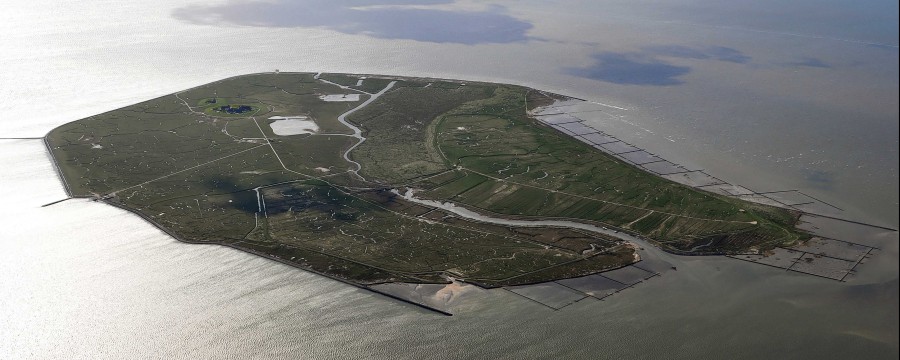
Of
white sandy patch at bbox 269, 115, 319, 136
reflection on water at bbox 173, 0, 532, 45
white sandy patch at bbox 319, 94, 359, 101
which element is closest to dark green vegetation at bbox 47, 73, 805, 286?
white sandy patch at bbox 269, 115, 319, 136

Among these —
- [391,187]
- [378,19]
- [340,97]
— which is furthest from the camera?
[378,19]

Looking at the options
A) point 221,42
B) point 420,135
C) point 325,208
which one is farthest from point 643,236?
point 221,42

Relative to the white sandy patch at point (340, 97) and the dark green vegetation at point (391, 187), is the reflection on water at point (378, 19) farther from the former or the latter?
the dark green vegetation at point (391, 187)

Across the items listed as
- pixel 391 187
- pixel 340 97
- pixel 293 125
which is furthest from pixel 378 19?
pixel 391 187

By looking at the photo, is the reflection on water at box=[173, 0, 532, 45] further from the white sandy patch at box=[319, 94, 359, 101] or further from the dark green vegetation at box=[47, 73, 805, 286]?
the dark green vegetation at box=[47, 73, 805, 286]

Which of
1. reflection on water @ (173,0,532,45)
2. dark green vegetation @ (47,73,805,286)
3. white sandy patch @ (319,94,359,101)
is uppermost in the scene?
reflection on water @ (173,0,532,45)

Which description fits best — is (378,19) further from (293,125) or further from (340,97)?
(293,125)
